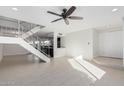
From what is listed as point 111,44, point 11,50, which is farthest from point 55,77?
point 11,50

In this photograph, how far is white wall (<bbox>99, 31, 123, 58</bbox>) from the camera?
20.7ft

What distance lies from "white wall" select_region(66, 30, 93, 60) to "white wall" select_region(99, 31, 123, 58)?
54.0 inches

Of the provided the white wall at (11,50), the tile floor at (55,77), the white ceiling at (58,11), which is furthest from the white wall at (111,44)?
the white wall at (11,50)

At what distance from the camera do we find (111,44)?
22.2 feet

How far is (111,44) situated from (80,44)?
255 centimetres

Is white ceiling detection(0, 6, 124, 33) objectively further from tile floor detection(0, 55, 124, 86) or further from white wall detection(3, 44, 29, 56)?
white wall detection(3, 44, 29, 56)

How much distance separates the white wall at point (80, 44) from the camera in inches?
267

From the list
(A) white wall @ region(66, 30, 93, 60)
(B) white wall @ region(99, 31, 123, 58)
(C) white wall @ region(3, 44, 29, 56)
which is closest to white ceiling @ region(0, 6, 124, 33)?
(B) white wall @ region(99, 31, 123, 58)

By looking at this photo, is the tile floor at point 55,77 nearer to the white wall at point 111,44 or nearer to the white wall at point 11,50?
the white wall at point 111,44
